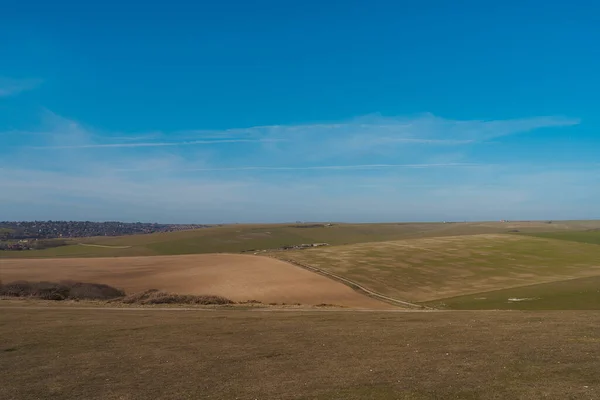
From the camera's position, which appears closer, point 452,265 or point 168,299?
point 168,299

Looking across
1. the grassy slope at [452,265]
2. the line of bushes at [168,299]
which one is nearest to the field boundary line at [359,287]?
the grassy slope at [452,265]

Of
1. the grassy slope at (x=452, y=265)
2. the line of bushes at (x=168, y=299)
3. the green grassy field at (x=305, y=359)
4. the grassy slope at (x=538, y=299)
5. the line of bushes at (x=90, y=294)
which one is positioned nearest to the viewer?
the green grassy field at (x=305, y=359)

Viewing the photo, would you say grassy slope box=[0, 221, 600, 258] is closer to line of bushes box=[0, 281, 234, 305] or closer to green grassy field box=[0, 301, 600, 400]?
line of bushes box=[0, 281, 234, 305]

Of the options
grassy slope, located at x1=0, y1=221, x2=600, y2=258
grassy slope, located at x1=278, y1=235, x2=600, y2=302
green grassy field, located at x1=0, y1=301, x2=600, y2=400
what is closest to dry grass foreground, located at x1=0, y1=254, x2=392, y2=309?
grassy slope, located at x1=278, y1=235, x2=600, y2=302

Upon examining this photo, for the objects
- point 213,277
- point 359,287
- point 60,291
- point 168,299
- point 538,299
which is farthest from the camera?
point 213,277

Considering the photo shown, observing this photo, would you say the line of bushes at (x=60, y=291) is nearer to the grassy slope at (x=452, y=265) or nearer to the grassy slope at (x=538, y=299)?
the grassy slope at (x=452, y=265)

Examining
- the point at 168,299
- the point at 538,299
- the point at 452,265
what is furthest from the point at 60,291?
the point at 452,265

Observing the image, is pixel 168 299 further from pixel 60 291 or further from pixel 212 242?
pixel 212 242
